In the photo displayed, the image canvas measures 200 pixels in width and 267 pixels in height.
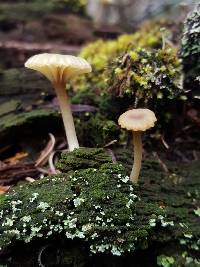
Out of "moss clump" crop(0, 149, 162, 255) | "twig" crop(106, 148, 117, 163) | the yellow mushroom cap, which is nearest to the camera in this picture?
"moss clump" crop(0, 149, 162, 255)

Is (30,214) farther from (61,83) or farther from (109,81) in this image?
(109,81)

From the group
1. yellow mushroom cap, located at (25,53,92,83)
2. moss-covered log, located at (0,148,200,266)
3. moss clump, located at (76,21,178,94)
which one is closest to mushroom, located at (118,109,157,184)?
moss-covered log, located at (0,148,200,266)

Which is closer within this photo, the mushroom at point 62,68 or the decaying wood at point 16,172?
the mushroom at point 62,68

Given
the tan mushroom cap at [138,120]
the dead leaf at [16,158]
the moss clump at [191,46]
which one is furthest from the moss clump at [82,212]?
the moss clump at [191,46]

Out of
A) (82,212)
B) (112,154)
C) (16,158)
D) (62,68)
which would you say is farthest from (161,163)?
(16,158)

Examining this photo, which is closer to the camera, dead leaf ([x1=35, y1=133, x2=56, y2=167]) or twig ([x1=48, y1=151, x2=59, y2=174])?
twig ([x1=48, y1=151, x2=59, y2=174])

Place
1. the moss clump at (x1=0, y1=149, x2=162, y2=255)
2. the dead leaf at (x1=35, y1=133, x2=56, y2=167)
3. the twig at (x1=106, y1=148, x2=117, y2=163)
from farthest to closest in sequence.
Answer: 1. the dead leaf at (x1=35, y1=133, x2=56, y2=167)
2. the twig at (x1=106, y1=148, x2=117, y2=163)
3. the moss clump at (x1=0, y1=149, x2=162, y2=255)

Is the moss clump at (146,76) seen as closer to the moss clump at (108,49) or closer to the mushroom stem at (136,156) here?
the moss clump at (108,49)

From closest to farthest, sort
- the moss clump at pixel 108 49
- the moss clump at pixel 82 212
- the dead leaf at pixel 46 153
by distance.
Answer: the moss clump at pixel 82 212, the dead leaf at pixel 46 153, the moss clump at pixel 108 49

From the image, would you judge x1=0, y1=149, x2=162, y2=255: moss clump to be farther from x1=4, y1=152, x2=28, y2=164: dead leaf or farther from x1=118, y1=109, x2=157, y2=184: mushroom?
x1=4, y1=152, x2=28, y2=164: dead leaf
